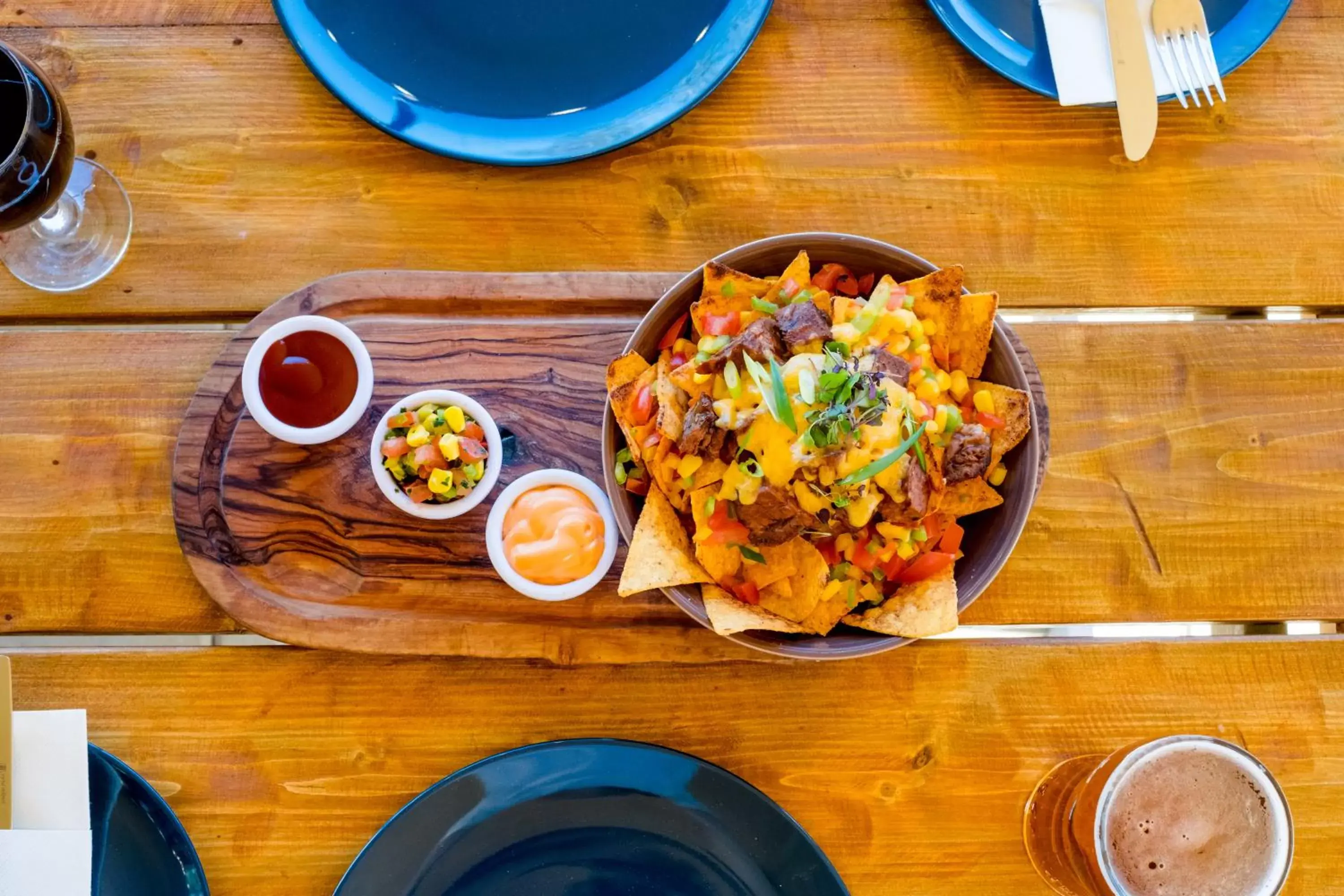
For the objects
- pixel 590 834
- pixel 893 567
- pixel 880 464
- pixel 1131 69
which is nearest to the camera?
pixel 880 464

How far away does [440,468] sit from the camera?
68.4 inches

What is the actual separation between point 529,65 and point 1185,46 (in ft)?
3.98

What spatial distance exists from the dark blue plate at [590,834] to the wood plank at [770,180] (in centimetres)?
90

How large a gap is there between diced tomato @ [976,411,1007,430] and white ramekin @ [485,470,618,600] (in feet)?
2.01

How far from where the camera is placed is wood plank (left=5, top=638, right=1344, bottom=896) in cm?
188

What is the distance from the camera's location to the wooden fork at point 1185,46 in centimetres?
193

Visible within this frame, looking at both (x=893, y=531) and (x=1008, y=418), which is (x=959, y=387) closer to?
(x=1008, y=418)

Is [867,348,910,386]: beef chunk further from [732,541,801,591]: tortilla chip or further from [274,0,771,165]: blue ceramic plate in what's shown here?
[274,0,771,165]: blue ceramic plate

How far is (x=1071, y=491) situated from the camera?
1962 millimetres

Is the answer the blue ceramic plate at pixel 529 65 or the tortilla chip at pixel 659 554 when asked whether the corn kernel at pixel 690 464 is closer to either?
the tortilla chip at pixel 659 554

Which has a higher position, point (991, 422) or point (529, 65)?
point (529, 65)

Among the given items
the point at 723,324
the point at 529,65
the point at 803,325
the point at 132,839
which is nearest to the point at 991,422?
the point at 803,325

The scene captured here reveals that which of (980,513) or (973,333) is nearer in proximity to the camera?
(973,333)

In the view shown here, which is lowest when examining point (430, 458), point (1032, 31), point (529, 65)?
point (430, 458)
